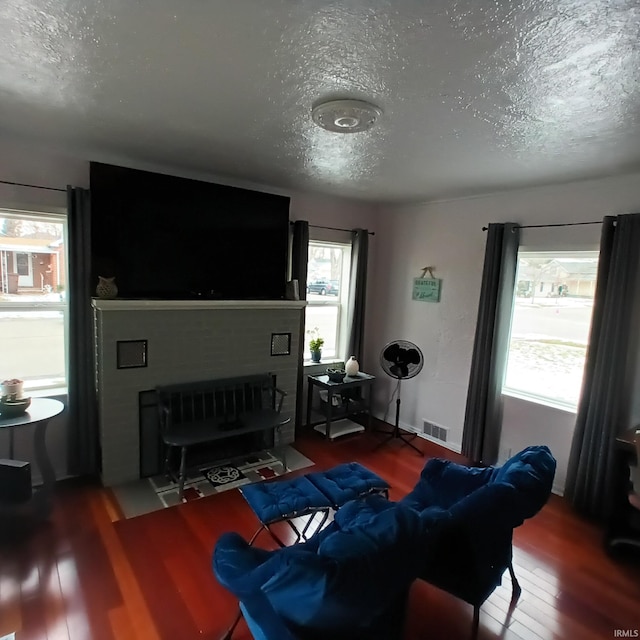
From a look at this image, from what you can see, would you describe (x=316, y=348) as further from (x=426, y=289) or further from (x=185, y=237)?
(x=185, y=237)

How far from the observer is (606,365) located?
9.40 ft

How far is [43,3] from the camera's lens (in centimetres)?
125

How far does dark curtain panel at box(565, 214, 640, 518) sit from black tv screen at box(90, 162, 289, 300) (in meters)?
2.54

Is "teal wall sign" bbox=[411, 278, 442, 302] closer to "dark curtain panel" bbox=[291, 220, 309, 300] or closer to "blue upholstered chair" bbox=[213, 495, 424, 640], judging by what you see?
"dark curtain panel" bbox=[291, 220, 309, 300]

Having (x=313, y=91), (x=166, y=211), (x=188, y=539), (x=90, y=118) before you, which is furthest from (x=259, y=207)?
(x=188, y=539)

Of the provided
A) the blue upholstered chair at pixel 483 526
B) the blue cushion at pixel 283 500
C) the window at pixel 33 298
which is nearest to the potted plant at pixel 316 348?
the blue cushion at pixel 283 500

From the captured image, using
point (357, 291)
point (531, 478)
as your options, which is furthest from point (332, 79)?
point (357, 291)

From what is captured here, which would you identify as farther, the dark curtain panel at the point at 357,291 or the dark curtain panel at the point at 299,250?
the dark curtain panel at the point at 357,291

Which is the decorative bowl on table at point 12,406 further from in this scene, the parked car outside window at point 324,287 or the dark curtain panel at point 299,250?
the parked car outside window at point 324,287

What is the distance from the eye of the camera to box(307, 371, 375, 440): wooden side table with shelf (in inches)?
162

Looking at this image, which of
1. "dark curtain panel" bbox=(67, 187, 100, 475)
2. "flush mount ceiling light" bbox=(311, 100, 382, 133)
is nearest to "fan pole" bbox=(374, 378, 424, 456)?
"dark curtain panel" bbox=(67, 187, 100, 475)

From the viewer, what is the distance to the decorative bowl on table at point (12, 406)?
2.54m

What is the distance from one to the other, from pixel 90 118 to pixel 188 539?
2525 mm

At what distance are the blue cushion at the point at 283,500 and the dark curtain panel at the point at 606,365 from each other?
6.53ft
